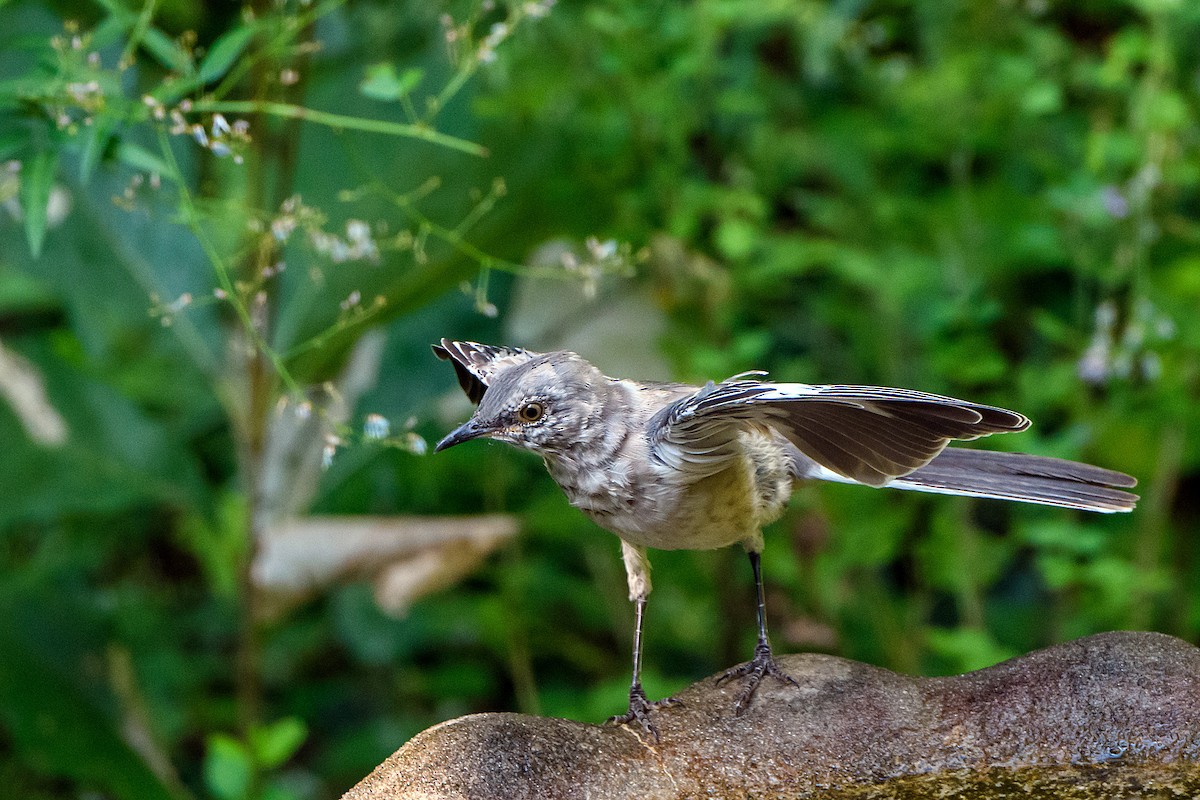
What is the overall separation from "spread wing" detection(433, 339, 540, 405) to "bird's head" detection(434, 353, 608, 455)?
0.14 metres

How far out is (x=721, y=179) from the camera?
418cm

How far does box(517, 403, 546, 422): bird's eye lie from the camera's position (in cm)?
219

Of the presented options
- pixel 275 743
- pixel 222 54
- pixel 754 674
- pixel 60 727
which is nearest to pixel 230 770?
pixel 275 743

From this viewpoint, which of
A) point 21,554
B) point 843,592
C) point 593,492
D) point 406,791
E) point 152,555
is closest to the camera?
point 406,791

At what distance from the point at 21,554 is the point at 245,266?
1831mm

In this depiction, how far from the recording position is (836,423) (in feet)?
6.75

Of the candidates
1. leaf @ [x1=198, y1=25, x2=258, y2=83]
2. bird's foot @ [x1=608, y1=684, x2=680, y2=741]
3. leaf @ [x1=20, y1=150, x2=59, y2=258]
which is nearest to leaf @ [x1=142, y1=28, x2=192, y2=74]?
leaf @ [x1=198, y1=25, x2=258, y2=83]

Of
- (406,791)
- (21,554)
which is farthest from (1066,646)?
(21,554)

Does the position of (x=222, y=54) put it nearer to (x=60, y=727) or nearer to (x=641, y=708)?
(x=641, y=708)

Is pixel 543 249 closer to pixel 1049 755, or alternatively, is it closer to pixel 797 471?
Result: pixel 797 471

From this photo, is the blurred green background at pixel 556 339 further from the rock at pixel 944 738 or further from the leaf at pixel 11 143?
the rock at pixel 944 738

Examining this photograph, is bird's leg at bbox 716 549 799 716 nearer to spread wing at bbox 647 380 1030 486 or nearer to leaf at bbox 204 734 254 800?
spread wing at bbox 647 380 1030 486

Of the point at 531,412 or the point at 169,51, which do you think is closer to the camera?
the point at 531,412

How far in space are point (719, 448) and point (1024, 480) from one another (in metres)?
0.67
